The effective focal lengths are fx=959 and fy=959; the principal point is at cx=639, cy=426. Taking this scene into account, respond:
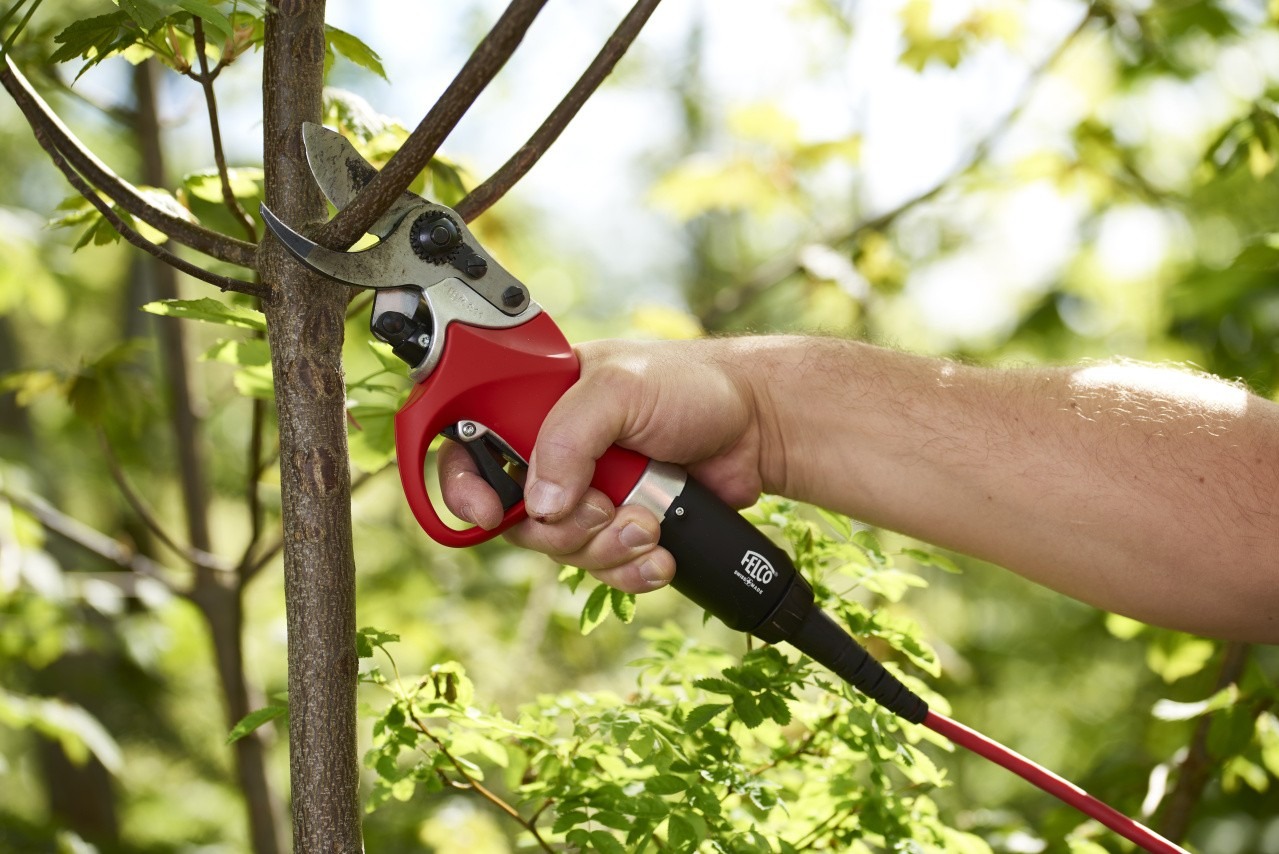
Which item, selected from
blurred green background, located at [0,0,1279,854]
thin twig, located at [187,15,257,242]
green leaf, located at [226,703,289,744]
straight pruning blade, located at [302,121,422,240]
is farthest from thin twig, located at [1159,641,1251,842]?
thin twig, located at [187,15,257,242]

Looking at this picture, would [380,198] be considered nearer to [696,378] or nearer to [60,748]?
[696,378]

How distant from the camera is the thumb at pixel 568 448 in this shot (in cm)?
122

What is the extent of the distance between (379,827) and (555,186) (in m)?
5.80

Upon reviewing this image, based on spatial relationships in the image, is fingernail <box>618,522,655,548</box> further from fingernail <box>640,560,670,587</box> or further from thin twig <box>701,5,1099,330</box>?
thin twig <box>701,5,1099,330</box>

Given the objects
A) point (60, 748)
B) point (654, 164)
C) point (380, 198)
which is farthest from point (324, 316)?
point (654, 164)

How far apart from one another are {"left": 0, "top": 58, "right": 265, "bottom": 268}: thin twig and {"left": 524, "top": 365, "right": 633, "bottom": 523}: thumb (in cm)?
40

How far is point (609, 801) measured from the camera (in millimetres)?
1125

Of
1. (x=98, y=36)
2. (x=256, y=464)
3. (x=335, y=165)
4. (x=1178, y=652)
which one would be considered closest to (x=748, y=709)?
(x=335, y=165)

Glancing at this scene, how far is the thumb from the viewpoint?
1.22m

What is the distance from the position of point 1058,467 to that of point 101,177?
4.23ft

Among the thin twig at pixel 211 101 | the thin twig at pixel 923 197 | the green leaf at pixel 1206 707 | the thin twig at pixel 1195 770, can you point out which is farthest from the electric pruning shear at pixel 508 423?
the thin twig at pixel 923 197

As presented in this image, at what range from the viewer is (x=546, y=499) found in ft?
4.03

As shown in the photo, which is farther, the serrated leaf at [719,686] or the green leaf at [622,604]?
the green leaf at [622,604]

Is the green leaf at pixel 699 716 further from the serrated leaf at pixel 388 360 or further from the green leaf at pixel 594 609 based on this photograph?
the serrated leaf at pixel 388 360
